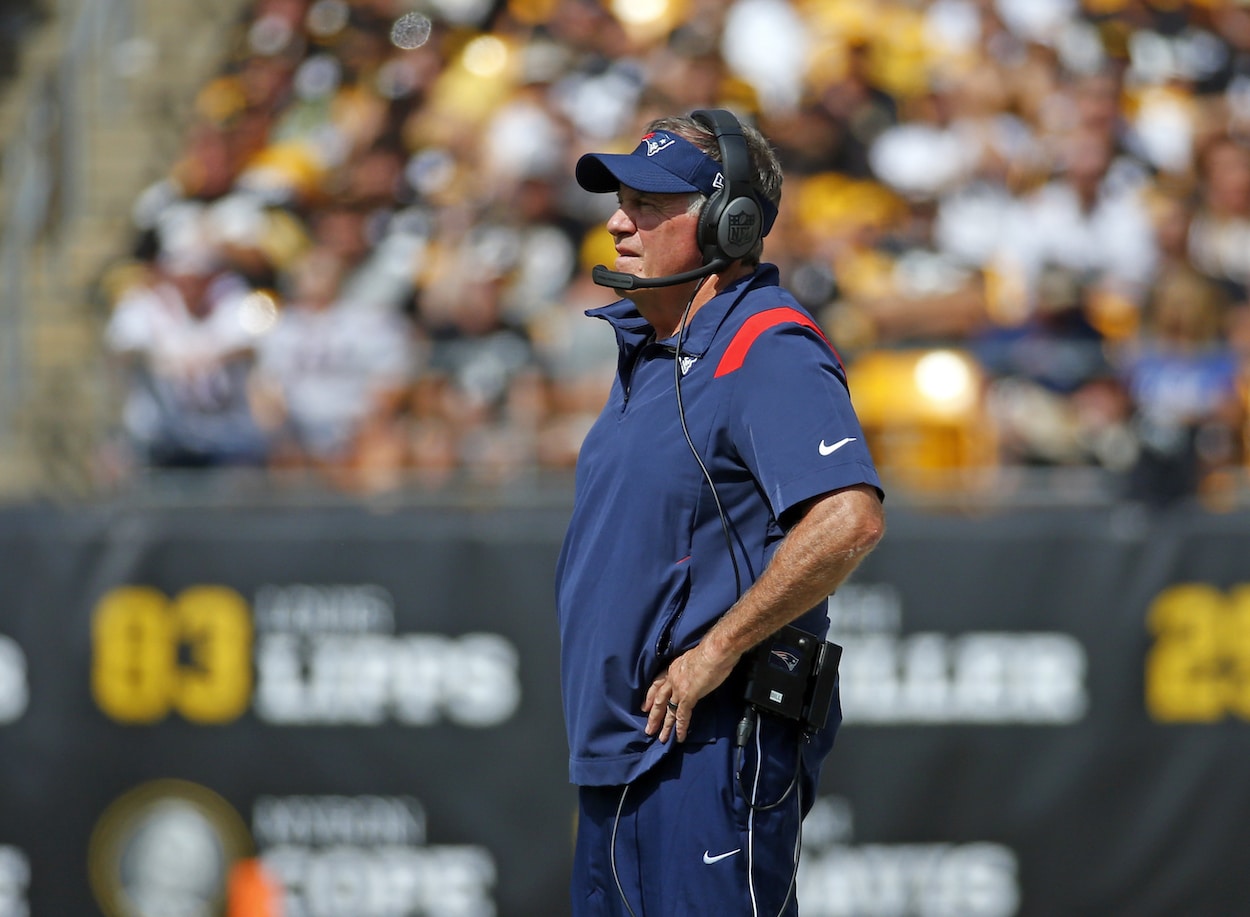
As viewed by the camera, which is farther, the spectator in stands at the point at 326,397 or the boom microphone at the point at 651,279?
the spectator in stands at the point at 326,397

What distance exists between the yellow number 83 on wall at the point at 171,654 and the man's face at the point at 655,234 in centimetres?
322

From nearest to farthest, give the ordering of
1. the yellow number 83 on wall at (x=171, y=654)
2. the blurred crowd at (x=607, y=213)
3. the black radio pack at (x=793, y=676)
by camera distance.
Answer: the black radio pack at (x=793, y=676), the yellow number 83 on wall at (x=171, y=654), the blurred crowd at (x=607, y=213)

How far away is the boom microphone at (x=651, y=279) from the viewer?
123 inches

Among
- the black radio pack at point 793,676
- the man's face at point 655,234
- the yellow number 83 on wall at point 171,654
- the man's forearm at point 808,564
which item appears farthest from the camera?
the yellow number 83 on wall at point 171,654

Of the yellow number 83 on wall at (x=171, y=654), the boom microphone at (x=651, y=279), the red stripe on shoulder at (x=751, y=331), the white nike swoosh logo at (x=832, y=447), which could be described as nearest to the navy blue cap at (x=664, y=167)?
the boom microphone at (x=651, y=279)

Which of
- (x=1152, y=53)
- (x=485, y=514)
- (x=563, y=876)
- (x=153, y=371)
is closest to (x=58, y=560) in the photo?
(x=153, y=371)

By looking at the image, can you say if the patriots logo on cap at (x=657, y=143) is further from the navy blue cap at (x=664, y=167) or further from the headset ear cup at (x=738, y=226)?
the headset ear cup at (x=738, y=226)

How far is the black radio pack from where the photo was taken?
3043mm

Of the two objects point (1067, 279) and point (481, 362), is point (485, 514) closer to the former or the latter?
point (481, 362)

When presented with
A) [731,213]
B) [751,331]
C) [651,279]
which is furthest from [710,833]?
[731,213]

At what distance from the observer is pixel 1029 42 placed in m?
9.24

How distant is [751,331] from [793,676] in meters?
0.66

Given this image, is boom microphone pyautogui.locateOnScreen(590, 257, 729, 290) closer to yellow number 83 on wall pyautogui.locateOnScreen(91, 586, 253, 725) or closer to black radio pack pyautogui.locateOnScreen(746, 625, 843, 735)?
black radio pack pyautogui.locateOnScreen(746, 625, 843, 735)

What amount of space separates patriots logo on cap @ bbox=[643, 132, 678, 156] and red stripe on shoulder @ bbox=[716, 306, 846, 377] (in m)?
0.38
